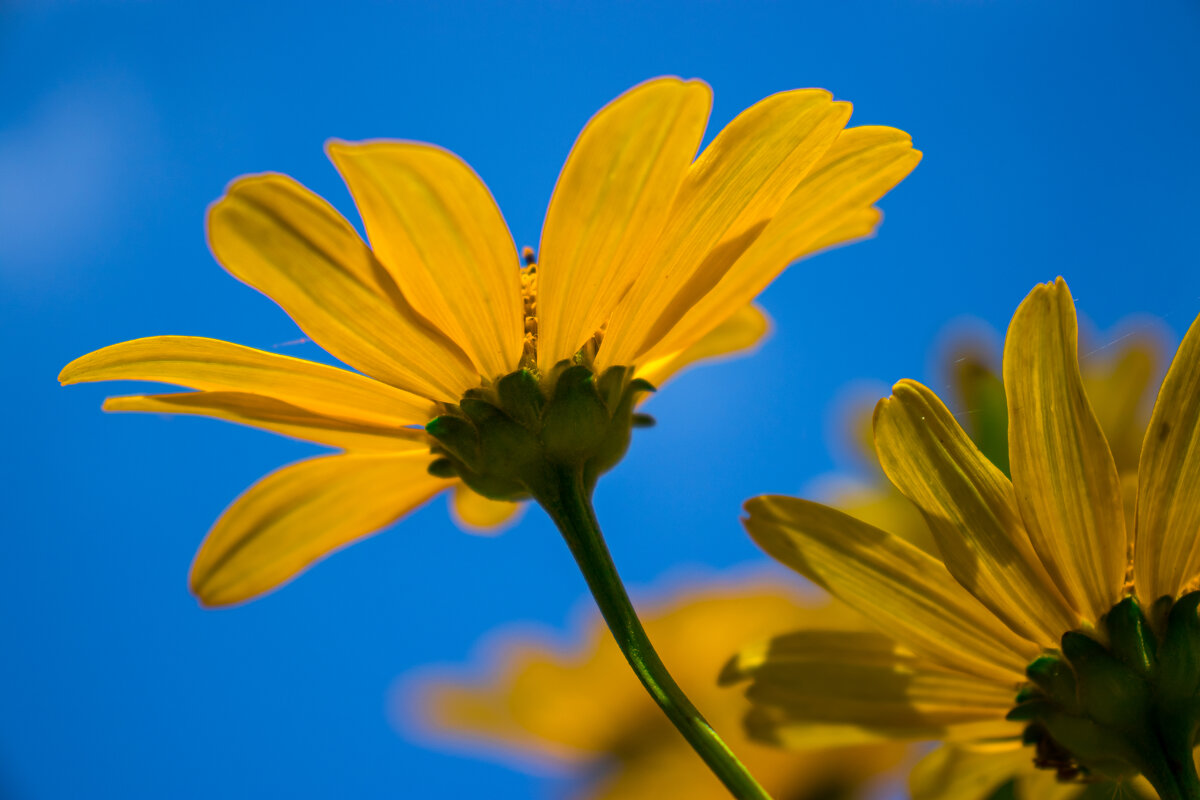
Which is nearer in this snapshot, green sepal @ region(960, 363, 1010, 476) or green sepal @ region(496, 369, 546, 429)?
green sepal @ region(496, 369, 546, 429)

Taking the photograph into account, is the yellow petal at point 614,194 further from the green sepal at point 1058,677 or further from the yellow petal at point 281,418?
the green sepal at point 1058,677

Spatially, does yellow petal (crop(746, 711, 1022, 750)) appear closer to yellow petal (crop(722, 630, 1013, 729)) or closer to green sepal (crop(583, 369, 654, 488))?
yellow petal (crop(722, 630, 1013, 729))

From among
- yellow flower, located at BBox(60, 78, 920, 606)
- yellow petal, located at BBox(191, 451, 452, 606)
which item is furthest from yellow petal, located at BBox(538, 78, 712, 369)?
yellow petal, located at BBox(191, 451, 452, 606)

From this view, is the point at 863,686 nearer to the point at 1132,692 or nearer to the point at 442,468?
the point at 1132,692

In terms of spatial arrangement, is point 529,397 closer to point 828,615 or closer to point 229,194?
point 229,194

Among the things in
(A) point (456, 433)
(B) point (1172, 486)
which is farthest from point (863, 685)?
(A) point (456, 433)
